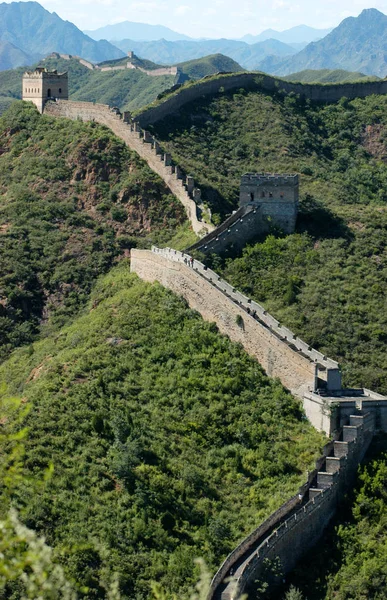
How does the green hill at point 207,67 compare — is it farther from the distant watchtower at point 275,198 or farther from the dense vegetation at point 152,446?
the dense vegetation at point 152,446

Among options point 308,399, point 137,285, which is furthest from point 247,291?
point 308,399

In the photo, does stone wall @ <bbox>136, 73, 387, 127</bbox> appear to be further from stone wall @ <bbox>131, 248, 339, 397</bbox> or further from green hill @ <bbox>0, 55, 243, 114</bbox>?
green hill @ <bbox>0, 55, 243, 114</bbox>

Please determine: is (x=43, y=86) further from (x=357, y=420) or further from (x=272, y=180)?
(x=357, y=420)

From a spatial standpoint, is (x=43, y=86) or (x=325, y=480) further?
(x=43, y=86)

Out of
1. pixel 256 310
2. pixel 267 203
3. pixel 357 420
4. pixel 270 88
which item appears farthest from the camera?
pixel 270 88

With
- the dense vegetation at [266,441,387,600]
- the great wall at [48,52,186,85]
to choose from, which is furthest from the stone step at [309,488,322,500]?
the great wall at [48,52,186,85]

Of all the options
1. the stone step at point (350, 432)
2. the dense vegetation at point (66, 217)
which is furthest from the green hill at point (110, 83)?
the stone step at point (350, 432)

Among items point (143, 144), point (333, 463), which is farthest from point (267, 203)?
point (333, 463)
